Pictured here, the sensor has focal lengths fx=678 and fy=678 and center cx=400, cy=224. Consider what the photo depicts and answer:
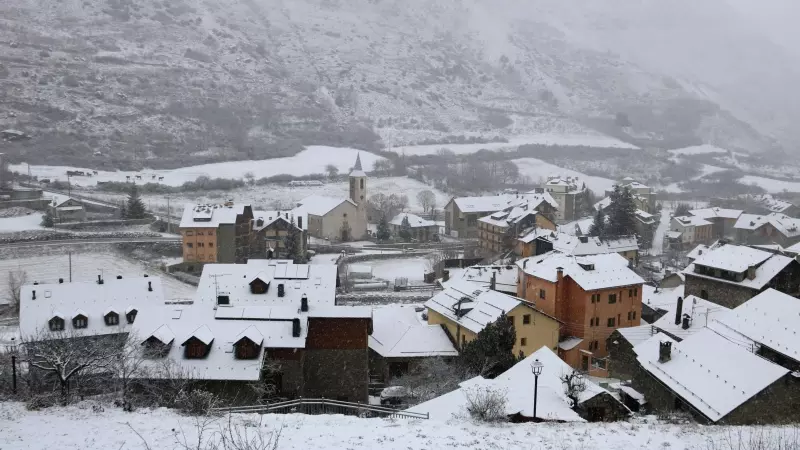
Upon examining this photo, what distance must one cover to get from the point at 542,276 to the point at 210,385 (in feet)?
58.9

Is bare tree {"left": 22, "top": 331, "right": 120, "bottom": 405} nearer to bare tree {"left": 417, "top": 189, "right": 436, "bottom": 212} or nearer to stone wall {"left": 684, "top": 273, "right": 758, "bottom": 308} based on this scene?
stone wall {"left": 684, "top": 273, "right": 758, "bottom": 308}

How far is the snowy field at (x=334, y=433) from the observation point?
10.7 m

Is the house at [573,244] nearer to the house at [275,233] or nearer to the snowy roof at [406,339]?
the house at [275,233]

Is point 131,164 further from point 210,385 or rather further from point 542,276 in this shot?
point 210,385

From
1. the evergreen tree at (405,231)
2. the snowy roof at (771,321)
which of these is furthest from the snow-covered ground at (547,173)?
the snowy roof at (771,321)

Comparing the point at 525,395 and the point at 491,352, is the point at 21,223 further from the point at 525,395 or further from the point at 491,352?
the point at 525,395

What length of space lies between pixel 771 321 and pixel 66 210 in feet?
178

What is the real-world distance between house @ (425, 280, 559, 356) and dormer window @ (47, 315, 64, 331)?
1521cm

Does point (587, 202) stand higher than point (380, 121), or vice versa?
point (380, 121)

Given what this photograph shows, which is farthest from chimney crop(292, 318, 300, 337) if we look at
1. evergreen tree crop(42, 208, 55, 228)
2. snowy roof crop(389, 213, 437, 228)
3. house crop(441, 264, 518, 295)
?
evergreen tree crop(42, 208, 55, 228)

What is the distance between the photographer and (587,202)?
7981 cm

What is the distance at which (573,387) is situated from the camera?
16.4 meters

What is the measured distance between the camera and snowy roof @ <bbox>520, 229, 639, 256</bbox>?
150 feet

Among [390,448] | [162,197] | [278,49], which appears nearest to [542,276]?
[390,448]
